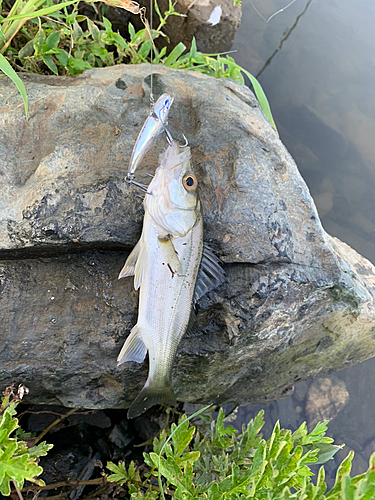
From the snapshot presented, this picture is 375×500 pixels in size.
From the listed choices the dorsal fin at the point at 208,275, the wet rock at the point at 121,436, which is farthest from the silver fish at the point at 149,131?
the wet rock at the point at 121,436

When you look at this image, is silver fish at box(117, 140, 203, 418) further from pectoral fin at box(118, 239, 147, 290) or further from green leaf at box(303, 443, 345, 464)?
green leaf at box(303, 443, 345, 464)

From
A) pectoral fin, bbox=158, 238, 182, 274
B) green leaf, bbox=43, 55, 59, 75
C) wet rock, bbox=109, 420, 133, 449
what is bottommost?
wet rock, bbox=109, 420, 133, 449

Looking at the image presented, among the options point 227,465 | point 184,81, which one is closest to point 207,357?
point 227,465

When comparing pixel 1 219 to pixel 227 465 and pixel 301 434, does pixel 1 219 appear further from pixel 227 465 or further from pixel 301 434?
pixel 301 434

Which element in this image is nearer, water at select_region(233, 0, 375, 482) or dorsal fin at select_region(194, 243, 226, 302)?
dorsal fin at select_region(194, 243, 226, 302)

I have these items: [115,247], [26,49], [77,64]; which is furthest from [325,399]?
[26,49]

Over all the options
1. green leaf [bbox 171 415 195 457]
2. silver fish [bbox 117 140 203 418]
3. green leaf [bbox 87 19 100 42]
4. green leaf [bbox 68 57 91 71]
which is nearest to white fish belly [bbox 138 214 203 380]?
silver fish [bbox 117 140 203 418]

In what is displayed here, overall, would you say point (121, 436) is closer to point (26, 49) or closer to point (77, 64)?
point (77, 64)
